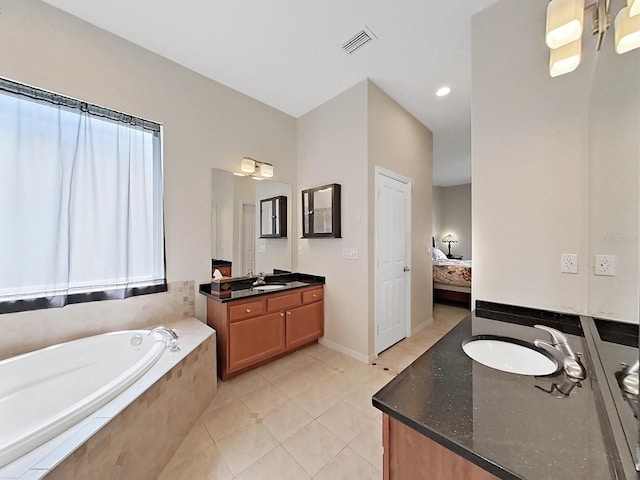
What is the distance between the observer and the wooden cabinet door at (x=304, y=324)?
8.66ft

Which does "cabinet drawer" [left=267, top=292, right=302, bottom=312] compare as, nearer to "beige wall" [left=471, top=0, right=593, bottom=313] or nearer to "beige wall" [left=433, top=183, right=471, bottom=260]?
"beige wall" [left=471, top=0, right=593, bottom=313]

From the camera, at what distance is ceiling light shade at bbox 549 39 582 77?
114 cm

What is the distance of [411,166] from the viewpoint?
11.0ft

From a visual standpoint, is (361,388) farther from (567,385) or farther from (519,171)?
(519,171)

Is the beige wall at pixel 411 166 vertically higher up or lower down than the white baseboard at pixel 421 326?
higher up

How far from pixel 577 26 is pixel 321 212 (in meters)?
2.26

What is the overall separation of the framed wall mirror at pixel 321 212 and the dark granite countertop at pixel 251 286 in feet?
1.87

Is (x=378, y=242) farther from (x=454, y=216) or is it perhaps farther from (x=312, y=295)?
(x=454, y=216)

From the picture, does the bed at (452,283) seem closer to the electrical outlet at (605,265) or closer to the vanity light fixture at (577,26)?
the electrical outlet at (605,265)

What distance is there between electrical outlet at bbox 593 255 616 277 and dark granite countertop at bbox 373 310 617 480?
0.40 meters

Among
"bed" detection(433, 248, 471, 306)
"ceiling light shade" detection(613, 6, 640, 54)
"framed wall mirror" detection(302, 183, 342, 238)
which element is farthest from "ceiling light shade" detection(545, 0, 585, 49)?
"bed" detection(433, 248, 471, 306)

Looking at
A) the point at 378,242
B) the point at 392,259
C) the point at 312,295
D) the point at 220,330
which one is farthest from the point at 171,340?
the point at 392,259

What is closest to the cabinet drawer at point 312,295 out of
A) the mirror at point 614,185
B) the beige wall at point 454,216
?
the mirror at point 614,185

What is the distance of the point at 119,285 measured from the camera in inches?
Result: 77.7
